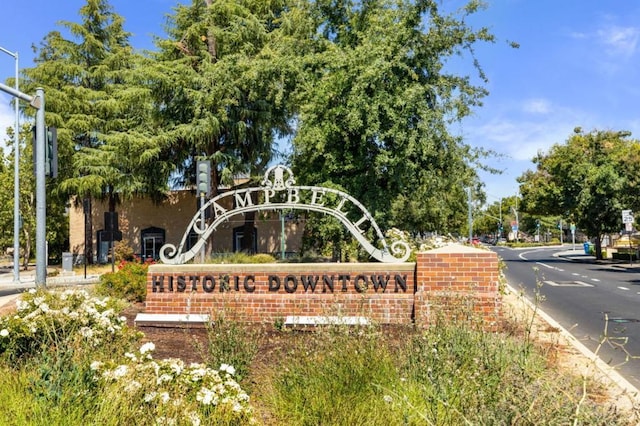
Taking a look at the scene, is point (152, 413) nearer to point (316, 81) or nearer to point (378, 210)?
point (378, 210)

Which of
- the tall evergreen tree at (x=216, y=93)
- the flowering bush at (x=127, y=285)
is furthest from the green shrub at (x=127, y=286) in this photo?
the tall evergreen tree at (x=216, y=93)

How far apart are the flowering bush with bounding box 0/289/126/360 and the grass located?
1cm

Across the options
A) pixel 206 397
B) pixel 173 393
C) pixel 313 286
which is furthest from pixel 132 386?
pixel 313 286

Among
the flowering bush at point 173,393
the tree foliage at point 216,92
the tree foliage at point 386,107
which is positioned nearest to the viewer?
the flowering bush at point 173,393

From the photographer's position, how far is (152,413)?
376 cm

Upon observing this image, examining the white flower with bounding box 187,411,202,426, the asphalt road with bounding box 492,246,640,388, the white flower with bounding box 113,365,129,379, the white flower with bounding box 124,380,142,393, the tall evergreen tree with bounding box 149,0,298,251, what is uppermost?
the tall evergreen tree with bounding box 149,0,298,251

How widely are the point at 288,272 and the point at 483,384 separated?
17.8 feet

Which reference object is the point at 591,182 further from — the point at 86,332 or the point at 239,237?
the point at 86,332

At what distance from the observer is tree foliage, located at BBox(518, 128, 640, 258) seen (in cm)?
3238

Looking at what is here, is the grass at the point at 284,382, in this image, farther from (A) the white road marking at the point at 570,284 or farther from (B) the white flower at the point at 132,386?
(A) the white road marking at the point at 570,284

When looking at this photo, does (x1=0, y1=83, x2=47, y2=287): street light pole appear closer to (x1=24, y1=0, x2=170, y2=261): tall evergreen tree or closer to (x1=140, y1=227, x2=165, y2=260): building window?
(x1=24, y1=0, x2=170, y2=261): tall evergreen tree

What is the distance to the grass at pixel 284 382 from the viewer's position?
356cm

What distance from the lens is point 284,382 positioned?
4672mm

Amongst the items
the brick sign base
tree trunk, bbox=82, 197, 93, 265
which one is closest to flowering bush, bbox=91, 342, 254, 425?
the brick sign base
